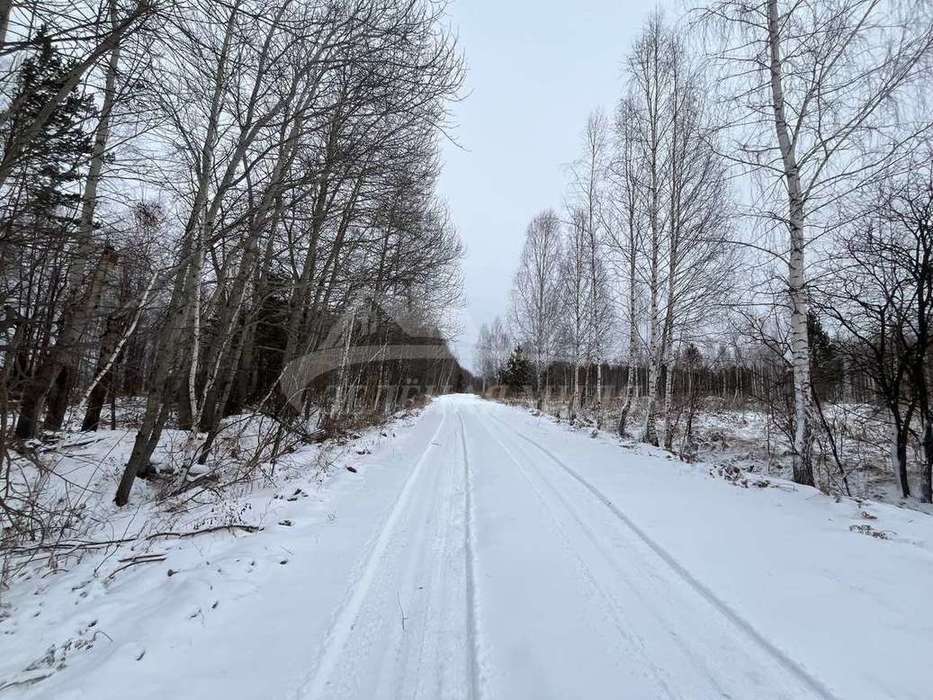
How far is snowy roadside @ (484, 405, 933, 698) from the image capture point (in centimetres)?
233

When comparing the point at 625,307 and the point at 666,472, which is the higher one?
the point at 625,307

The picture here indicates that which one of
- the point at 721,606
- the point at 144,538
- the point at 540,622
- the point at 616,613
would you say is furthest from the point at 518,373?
the point at 540,622

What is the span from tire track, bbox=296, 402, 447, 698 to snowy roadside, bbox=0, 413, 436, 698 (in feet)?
1.62

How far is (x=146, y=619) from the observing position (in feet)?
8.86

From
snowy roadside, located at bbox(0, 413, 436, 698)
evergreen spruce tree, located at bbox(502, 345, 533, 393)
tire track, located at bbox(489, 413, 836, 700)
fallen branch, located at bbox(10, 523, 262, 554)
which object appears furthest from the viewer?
evergreen spruce tree, located at bbox(502, 345, 533, 393)

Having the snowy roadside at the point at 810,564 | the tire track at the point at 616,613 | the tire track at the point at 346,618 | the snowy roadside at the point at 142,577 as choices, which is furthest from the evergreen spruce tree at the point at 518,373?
the tire track at the point at 346,618

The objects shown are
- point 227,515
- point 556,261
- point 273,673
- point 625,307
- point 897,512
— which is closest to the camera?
point 273,673

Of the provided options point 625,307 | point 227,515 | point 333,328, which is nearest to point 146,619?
point 227,515

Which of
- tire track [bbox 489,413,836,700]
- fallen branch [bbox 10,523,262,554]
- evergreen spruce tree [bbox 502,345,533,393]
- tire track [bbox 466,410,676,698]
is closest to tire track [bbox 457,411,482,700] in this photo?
tire track [bbox 466,410,676,698]

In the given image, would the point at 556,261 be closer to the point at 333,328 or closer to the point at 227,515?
the point at 333,328

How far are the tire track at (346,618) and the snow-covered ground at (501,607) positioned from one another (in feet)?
0.05

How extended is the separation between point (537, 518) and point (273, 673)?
3118 millimetres

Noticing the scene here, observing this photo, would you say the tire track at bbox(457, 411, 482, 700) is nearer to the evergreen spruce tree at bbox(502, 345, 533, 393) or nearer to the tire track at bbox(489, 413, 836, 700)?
the tire track at bbox(489, 413, 836, 700)

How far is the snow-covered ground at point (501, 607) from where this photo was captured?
218cm
